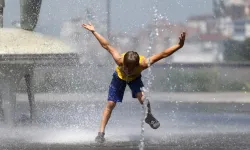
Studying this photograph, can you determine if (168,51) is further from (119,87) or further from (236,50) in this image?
(236,50)

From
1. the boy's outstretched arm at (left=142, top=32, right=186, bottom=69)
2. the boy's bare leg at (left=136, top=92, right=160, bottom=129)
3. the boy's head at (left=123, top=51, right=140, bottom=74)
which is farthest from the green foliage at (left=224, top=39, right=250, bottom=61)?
the boy's head at (left=123, top=51, right=140, bottom=74)

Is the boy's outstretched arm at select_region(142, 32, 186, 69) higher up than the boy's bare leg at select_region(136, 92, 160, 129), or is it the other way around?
the boy's outstretched arm at select_region(142, 32, 186, 69)

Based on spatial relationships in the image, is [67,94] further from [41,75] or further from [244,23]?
[244,23]

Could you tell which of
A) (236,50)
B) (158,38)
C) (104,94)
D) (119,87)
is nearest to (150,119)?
(119,87)

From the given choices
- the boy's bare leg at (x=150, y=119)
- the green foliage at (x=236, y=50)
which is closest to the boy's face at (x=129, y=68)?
the boy's bare leg at (x=150, y=119)

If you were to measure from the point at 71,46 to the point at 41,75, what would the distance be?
676mm

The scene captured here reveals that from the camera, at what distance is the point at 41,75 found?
729 cm

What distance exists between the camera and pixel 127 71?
5297 mm

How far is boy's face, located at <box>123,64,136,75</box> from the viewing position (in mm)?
5184

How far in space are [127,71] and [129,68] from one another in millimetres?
76

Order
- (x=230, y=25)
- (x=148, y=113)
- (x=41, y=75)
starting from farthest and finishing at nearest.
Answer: (x=230, y=25)
(x=41, y=75)
(x=148, y=113)

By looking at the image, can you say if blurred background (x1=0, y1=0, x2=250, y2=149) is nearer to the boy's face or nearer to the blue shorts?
the blue shorts

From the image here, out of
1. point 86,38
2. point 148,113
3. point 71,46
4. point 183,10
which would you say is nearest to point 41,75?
point 71,46

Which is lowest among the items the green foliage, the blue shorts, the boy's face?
the green foliage
